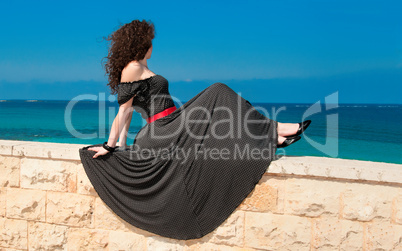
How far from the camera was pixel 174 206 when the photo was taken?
249 cm

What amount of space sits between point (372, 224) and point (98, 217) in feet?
6.89

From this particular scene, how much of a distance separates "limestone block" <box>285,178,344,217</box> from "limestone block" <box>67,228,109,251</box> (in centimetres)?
153

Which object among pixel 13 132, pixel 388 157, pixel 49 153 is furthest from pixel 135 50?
pixel 13 132

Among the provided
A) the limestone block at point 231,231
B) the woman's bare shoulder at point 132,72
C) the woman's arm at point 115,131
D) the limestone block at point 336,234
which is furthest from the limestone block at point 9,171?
the limestone block at point 336,234

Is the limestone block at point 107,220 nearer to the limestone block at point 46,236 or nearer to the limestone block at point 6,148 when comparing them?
the limestone block at point 46,236

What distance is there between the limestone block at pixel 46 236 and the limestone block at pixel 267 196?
164cm

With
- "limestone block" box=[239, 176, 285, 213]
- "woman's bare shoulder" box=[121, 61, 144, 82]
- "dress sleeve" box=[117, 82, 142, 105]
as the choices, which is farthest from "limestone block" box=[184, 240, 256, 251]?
"woman's bare shoulder" box=[121, 61, 144, 82]

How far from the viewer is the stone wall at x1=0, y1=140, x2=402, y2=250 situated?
85.7 inches

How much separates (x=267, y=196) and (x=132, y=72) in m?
1.49

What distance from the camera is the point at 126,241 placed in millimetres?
2629

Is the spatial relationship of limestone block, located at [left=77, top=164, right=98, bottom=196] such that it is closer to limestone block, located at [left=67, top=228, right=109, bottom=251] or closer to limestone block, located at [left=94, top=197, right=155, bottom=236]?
limestone block, located at [left=94, top=197, right=155, bottom=236]

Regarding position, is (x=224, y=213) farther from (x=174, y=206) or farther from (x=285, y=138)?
(x=285, y=138)

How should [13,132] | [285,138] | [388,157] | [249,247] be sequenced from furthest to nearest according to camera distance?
1. [13,132]
2. [388,157]
3. [285,138]
4. [249,247]

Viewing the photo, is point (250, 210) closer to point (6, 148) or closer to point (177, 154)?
point (177, 154)
